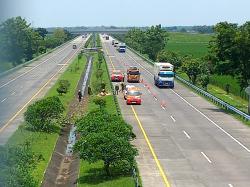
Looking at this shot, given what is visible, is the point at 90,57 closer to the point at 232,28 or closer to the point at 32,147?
the point at 232,28

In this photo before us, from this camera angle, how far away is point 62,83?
53.2 meters

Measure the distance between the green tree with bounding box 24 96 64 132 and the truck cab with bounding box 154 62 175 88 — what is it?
2718cm

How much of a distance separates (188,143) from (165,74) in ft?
97.5

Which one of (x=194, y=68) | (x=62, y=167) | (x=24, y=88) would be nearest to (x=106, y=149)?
(x=62, y=167)

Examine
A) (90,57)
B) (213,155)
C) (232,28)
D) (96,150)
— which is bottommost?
(90,57)

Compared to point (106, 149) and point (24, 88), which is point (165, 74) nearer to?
point (24, 88)

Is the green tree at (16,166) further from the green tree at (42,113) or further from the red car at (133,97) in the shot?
the red car at (133,97)

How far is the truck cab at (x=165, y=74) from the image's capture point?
59438 millimetres

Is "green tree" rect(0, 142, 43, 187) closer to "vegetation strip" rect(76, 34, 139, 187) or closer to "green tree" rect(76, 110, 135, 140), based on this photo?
"vegetation strip" rect(76, 34, 139, 187)

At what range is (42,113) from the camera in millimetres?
33312

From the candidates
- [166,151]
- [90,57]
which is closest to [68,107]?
[166,151]

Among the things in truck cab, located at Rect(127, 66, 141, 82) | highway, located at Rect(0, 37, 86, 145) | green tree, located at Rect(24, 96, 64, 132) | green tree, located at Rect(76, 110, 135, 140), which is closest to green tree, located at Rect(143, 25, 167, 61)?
highway, located at Rect(0, 37, 86, 145)

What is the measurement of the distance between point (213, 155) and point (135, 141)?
546 cm

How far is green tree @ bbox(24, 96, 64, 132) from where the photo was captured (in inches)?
1298
